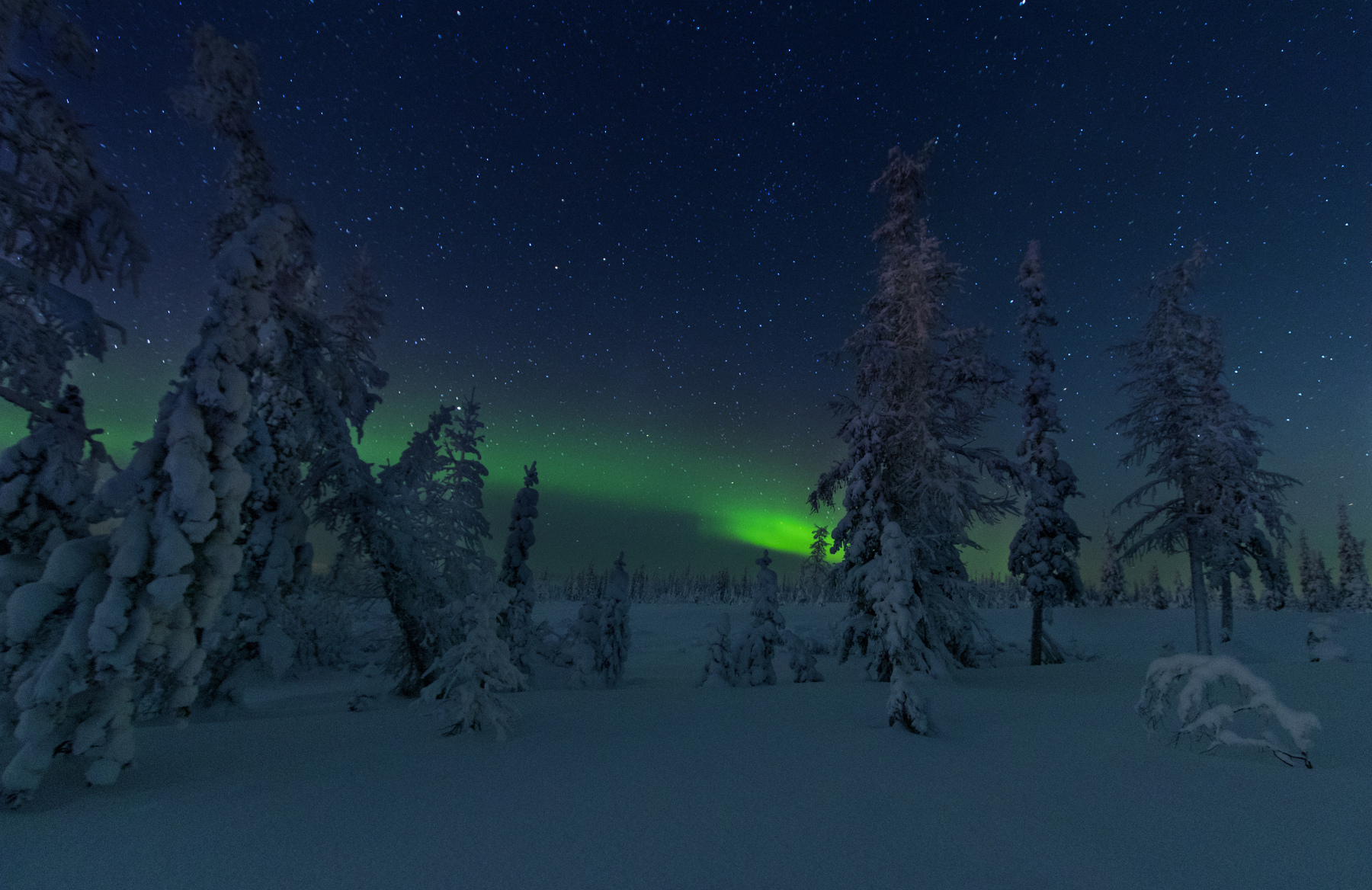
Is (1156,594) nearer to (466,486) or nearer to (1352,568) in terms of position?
(1352,568)

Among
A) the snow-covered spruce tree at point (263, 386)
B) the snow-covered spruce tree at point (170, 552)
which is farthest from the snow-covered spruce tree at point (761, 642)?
the snow-covered spruce tree at point (170, 552)

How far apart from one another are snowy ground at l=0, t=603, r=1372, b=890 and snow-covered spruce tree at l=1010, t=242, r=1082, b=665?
12123 mm

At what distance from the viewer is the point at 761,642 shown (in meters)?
16.7

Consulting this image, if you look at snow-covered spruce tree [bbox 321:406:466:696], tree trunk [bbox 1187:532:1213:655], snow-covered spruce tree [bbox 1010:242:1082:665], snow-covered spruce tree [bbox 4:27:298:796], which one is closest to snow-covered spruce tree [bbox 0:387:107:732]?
snow-covered spruce tree [bbox 4:27:298:796]

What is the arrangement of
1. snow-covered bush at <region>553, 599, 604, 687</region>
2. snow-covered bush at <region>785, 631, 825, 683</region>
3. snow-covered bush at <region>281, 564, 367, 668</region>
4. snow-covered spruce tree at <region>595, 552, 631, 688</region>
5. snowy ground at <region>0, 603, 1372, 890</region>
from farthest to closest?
snow-covered bush at <region>281, 564, 367, 668</region>, snow-covered spruce tree at <region>595, 552, 631, 688</region>, snow-covered bush at <region>553, 599, 604, 687</region>, snow-covered bush at <region>785, 631, 825, 683</region>, snowy ground at <region>0, 603, 1372, 890</region>

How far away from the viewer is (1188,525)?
1966cm

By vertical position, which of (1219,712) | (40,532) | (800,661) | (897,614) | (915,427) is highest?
(915,427)

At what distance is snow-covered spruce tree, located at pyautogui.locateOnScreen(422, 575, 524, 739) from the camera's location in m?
6.91

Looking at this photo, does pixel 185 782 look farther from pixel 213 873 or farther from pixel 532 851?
pixel 532 851

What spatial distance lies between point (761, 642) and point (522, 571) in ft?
32.5

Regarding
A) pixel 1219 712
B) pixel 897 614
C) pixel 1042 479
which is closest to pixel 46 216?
pixel 897 614

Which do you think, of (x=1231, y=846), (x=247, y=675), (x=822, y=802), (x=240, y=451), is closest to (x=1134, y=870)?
(x=1231, y=846)

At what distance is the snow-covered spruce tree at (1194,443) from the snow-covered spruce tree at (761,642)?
14.6 m

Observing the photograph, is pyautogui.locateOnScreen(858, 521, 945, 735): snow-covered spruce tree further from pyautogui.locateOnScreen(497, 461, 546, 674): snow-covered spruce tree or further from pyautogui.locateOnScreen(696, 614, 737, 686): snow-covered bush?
pyautogui.locateOnScreen(497, 461, 546, 674): snow-covered spruce tree
